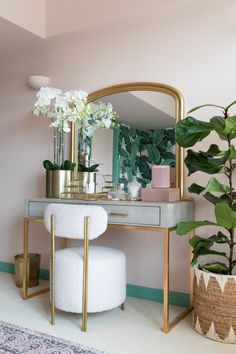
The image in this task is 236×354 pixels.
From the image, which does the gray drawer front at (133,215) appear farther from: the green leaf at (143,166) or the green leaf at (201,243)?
the green leaf at (143,166)

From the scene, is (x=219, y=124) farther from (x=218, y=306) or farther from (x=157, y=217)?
(x=218, y=306)

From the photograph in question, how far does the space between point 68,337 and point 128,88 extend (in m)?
1.83

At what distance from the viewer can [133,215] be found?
7.83ft

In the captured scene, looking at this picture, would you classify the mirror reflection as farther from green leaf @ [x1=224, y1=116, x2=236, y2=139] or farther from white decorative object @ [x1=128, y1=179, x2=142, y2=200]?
green leaf @ [x1=224, y1=116, x2=236, y2=139]

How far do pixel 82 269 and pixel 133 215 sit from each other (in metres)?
0.47

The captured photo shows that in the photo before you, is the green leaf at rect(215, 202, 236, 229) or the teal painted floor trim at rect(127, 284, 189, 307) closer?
the green leaf at rect(215, 202, 236, 229)

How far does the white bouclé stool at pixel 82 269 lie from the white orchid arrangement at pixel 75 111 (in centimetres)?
83

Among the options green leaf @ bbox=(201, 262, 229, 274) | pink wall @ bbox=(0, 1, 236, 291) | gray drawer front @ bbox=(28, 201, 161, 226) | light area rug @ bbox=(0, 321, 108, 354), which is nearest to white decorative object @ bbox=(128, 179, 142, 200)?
gray drawer front @ bbox=(28, 201, 161, 226)

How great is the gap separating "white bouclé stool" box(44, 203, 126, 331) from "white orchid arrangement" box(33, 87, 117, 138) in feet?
2.71

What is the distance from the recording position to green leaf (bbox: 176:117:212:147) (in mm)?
2180

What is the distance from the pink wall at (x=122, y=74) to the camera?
2.59 m

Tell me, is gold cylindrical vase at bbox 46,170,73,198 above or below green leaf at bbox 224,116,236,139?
below

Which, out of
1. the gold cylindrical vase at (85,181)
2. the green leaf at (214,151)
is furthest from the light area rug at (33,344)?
the green leaf at (214,151)

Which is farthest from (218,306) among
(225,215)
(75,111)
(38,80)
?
(38,80)
